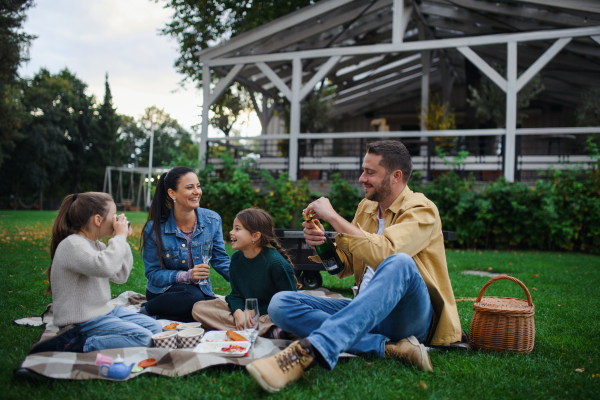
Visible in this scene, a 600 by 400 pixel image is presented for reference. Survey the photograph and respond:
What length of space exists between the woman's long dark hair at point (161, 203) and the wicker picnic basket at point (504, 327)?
2.38m

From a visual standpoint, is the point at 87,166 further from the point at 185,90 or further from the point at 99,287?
the point at 99,287

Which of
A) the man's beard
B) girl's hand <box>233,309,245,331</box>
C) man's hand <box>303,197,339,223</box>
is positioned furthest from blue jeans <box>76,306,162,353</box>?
the man's beard

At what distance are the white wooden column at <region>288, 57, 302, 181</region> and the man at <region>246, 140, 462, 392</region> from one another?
279 inches

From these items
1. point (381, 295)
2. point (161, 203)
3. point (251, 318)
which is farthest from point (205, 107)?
point (381, 295)

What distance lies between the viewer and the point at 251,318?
2.66 meters

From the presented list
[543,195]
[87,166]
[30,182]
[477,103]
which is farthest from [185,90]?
[87,166]

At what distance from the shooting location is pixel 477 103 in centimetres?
1141

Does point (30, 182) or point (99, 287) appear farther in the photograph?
point (30, 182)

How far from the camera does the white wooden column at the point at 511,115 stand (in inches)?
349

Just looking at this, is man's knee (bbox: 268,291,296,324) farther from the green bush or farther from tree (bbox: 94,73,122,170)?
tree (bbox: 94,73,122,170)

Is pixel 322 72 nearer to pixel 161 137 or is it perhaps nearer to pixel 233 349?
pixel 233 349

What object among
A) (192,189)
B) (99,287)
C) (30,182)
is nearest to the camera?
(99,287)

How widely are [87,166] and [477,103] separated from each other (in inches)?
1481

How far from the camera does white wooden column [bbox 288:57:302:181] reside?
1005cm
